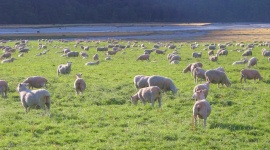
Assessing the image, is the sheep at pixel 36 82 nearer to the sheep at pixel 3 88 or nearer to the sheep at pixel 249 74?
the sheep at pixel 3 88

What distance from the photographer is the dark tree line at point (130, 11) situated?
140663 mm

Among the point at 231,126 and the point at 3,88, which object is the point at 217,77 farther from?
the point at 3,88

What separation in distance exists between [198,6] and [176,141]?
176616 mm

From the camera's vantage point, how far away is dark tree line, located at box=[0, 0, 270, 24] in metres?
141

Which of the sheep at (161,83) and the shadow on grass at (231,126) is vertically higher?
the sheep at (161,83)

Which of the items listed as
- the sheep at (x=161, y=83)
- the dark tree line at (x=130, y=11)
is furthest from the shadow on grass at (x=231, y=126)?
the dark tree line at (x=130, y=11)

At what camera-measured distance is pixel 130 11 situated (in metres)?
159

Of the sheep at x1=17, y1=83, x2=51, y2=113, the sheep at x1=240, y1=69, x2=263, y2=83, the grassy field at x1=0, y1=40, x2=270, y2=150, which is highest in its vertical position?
the sheep at x1=17, y1=83, x2=51, y2=113

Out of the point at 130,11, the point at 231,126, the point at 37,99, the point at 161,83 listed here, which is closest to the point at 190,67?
the point at 161,83

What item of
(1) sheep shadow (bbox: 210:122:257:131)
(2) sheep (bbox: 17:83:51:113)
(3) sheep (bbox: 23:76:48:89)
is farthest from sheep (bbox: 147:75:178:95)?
(3) sheep (bbox: 23:76:48:89)

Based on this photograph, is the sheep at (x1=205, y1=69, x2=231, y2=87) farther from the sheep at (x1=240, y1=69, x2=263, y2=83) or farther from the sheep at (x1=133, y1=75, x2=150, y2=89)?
the sheep at (x1=133, y1=75, x2=150, y2=89)

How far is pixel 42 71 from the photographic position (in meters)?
27.2

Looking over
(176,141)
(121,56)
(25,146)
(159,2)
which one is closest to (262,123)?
(176,141)

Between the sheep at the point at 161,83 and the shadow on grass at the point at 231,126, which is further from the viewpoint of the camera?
the sheep at the point at 161,83
